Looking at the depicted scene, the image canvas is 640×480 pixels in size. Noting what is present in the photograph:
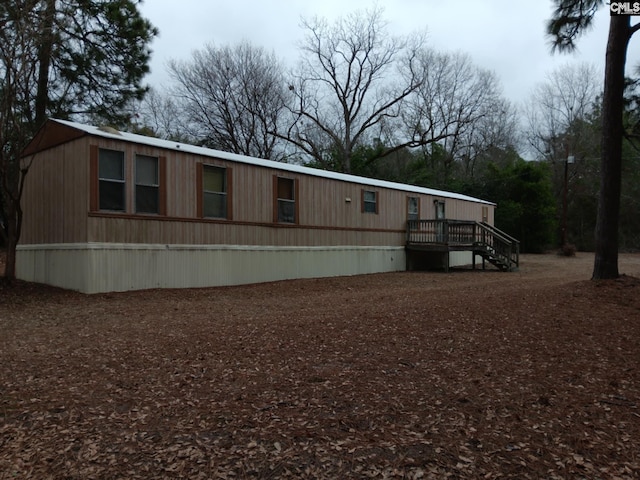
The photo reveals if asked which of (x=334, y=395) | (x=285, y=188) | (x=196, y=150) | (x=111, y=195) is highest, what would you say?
(x=196, y=150)

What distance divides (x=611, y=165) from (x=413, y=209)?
9482mm

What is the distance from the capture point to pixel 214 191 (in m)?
11.4

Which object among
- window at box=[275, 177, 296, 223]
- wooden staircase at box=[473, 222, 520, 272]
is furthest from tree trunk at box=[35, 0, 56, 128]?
wooden staircase at box=[473, 222, 520, 272]

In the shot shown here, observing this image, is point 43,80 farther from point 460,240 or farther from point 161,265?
point 460,240

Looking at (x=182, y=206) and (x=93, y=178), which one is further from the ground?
(x=93, y=178)

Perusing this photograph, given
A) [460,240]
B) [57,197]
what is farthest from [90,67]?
[460,240]

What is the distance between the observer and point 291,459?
8.97 feet

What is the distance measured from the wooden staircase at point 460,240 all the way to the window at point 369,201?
76.0 inches

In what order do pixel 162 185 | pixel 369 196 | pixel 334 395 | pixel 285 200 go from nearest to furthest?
1. pixel 334 395
2. pixel 162 185
3. pixel 285 200
4. pixel 369 196

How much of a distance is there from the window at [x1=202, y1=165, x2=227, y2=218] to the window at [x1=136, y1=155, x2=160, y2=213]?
116cm

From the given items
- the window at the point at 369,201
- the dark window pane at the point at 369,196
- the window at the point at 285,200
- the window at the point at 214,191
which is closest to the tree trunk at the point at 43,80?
the window at the point at 214,191

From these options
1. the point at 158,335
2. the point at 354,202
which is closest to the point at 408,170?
the point at 354,202

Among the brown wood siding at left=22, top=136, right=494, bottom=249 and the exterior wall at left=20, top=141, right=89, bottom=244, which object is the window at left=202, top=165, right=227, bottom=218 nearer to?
the brown wood siding at left=22, top=136, right=494, bottom=249

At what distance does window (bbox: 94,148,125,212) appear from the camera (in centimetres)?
952
